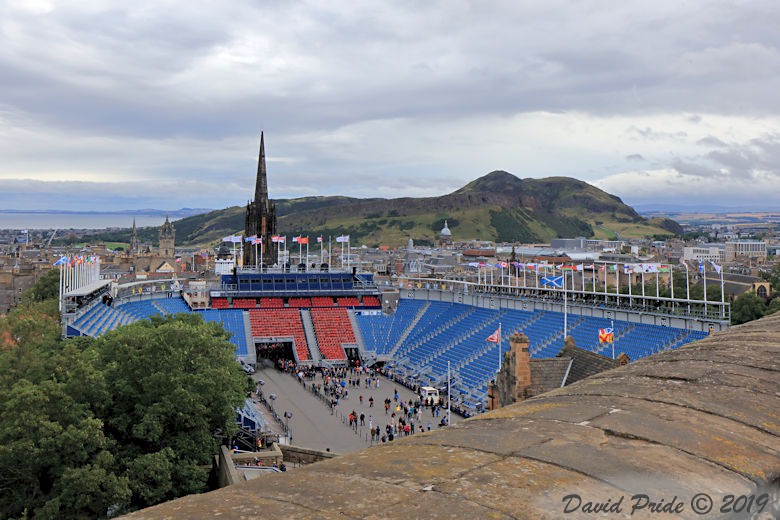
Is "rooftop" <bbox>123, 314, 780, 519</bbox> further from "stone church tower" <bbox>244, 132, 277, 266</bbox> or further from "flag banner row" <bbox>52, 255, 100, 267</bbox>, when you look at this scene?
"stone church tower" <bbox>244, 132, 277, 266</bbox>

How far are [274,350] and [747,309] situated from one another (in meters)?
53.9

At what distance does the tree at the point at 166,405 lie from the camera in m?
24.6

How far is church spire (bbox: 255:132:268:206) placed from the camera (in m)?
110

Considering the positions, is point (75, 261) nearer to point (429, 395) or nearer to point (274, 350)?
point (274, 350)

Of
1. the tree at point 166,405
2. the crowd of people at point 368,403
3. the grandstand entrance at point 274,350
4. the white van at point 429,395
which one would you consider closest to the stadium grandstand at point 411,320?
the grandstand entrance at point 274,350

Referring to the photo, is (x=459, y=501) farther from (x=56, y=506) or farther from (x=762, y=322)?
(x=56, y=506)

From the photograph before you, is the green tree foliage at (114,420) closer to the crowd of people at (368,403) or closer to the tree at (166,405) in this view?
the tree at (166,405)

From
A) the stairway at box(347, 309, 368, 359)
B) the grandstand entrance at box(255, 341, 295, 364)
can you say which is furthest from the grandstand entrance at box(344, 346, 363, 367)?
the grandstand entrance at box(255, 341, 295, 364)

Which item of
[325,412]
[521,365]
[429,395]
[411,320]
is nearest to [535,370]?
[521,365]

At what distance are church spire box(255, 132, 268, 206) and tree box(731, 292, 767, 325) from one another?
70.4 meters

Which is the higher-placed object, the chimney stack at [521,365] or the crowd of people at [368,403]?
the chimney stack at [521,365]

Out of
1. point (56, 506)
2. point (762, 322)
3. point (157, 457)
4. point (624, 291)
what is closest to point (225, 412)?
point (157, 457)

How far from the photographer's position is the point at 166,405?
26000 mm

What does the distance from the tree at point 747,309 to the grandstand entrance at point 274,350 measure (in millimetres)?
49229
